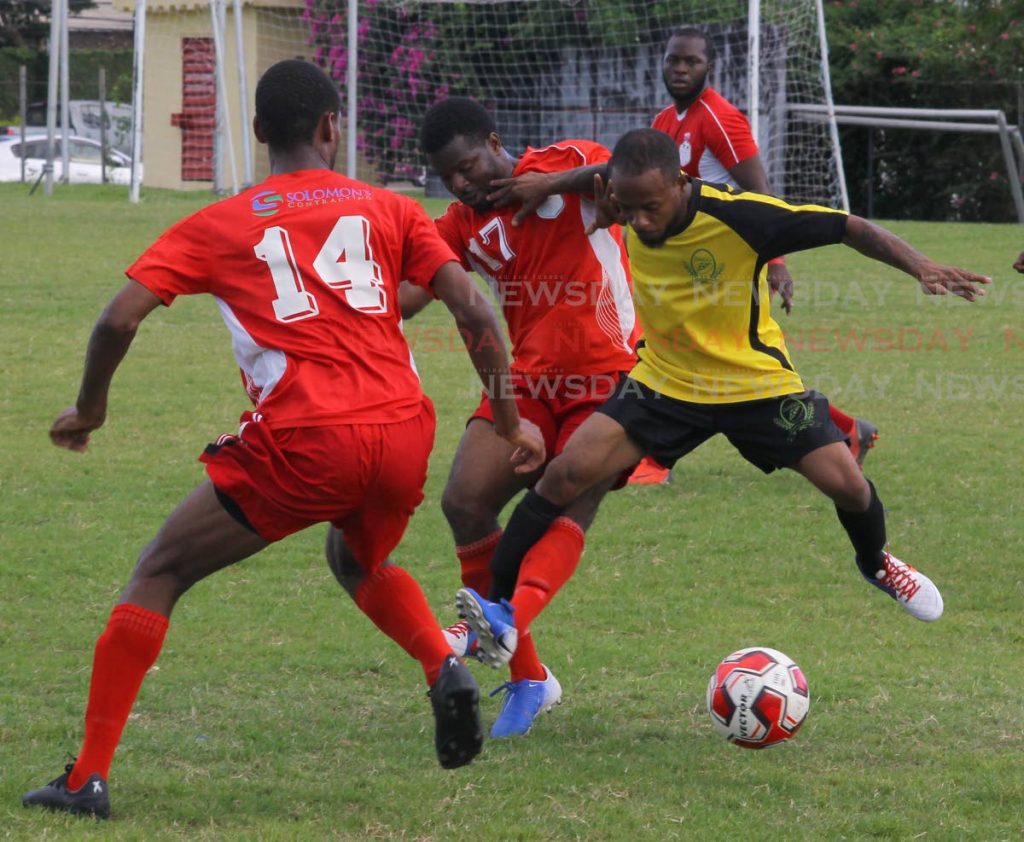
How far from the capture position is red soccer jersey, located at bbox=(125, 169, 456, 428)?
3.99 m

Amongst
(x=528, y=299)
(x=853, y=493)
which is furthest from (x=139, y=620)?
(x=853, y=493)

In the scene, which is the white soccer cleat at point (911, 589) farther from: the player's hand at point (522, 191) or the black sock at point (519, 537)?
the player's hand at point (522, 191)

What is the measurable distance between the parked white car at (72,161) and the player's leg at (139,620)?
25028mm

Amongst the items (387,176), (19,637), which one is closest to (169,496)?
(19,637)

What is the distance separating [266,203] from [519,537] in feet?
5.08

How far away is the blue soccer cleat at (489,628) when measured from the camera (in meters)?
4.36

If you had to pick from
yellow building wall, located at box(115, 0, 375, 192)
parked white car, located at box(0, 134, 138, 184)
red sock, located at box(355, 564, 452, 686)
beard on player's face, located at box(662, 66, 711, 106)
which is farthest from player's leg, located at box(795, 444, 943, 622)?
parked white car, located at box(0, 134, 138, 184)

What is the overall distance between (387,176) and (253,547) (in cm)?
1910

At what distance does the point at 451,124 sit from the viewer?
5.21m

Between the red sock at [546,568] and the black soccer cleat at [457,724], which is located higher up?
the red sock at [546,568]

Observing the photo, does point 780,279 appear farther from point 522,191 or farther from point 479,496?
point 479,496

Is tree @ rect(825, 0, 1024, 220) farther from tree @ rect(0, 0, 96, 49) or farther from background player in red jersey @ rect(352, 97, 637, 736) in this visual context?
tree @ rect(0, 0, 96, 49)

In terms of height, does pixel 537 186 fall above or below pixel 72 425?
above

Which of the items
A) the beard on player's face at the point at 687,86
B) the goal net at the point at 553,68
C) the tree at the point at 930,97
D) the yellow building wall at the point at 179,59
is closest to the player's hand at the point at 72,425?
the beard on player's face at the point at 687,86
